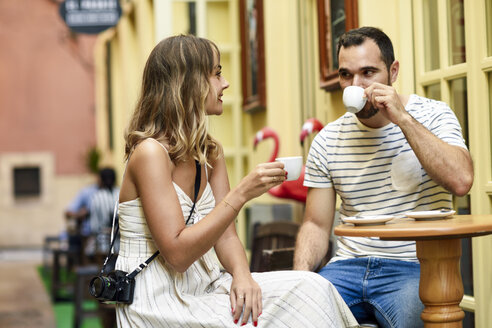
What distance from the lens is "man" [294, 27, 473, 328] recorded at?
2.90 m

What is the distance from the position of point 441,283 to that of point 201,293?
2.42 feet

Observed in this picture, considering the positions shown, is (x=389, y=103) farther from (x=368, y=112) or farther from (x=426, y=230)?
(x=426, y=230)

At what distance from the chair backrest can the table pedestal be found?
1921mm

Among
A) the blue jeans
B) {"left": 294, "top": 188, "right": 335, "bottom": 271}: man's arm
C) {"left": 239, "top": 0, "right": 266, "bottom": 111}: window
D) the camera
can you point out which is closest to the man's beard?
{"left": 294, "top": 188, "right": 335, "bottom": 271}: man's arm

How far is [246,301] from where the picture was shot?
259 centimetres

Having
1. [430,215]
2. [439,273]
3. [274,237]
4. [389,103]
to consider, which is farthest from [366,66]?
[274,237]

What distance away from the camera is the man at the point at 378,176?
2.90 m

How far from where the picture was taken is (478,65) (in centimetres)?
354

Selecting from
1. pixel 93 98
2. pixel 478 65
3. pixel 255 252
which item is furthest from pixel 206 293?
pixel 93 98

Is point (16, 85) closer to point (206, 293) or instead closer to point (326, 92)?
point (326, 92)

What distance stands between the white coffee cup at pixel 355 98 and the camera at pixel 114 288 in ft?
3.11

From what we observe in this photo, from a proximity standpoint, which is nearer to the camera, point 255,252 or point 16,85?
point 255,252

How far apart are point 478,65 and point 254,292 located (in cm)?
150

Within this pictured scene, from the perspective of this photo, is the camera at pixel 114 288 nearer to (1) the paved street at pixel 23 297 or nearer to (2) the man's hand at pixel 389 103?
(2) the man's hand at pixel 389 103
